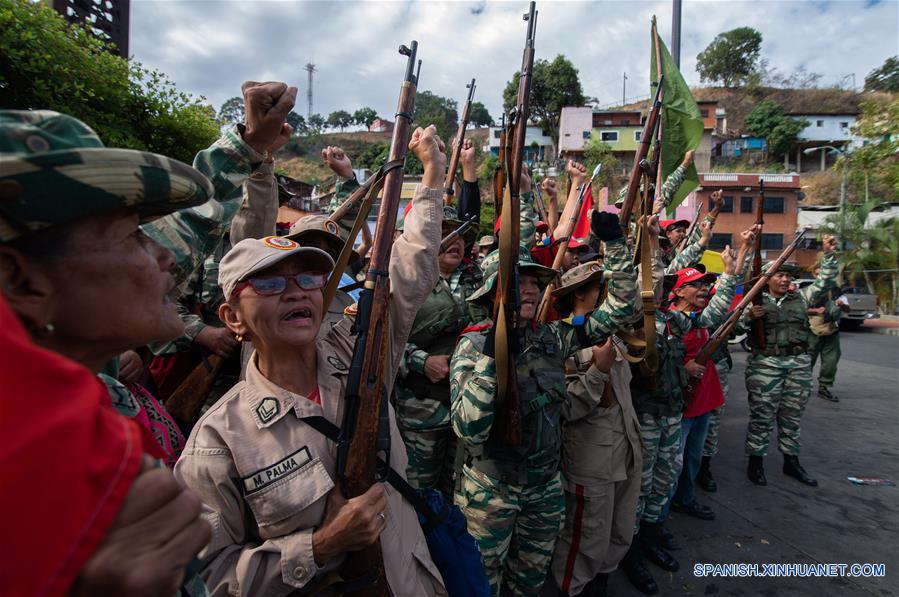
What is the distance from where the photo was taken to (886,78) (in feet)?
196

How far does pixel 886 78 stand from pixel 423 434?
8210 cm

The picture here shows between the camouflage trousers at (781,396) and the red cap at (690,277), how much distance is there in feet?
6.29

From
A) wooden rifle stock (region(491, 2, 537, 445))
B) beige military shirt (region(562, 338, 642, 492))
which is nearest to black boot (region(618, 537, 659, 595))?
beige military shirt (region(562, 338, 642, 492))

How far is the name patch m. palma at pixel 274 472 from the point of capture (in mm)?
1471

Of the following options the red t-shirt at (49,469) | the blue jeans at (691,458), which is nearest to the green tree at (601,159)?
the blue jeans at (691,458)

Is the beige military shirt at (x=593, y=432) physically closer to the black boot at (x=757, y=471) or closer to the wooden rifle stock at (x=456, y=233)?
the wooden rifle stock at (x=456, y=233)

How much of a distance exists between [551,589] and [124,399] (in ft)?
11.9

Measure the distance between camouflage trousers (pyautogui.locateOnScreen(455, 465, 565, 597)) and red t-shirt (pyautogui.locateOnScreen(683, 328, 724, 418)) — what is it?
8.31ft

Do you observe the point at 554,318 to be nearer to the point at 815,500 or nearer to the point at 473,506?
the point at 473,506

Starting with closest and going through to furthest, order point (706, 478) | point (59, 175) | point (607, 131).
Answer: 1. point (59, 175)
2. point (706, 478)
3. point (607, 131)

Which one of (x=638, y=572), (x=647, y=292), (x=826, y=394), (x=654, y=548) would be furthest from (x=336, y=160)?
(x=826, y=394)

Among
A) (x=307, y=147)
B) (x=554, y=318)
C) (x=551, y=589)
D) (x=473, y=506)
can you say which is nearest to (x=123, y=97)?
(x=554, y=318)

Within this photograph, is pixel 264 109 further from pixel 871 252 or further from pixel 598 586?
pixel 871 252

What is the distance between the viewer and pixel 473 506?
287 centimetres
